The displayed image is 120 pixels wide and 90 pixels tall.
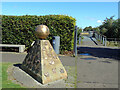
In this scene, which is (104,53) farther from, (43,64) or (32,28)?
(43,64)

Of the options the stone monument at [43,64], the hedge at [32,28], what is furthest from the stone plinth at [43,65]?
the hedge at [32,28]

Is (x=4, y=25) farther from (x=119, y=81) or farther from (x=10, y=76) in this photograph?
(x=119, y=81)

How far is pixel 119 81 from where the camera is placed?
4.07 m

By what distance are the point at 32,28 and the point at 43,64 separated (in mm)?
6145

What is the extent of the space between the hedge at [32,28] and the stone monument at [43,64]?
486 cm

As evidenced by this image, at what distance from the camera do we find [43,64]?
396 cm

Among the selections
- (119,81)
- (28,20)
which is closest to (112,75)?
(119,81)

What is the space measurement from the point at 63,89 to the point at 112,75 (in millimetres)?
2225

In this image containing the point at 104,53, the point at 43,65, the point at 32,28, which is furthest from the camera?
the point at 104,53

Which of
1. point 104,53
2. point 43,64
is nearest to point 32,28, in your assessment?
point 104,53

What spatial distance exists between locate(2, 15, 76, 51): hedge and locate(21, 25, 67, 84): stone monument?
486 cm

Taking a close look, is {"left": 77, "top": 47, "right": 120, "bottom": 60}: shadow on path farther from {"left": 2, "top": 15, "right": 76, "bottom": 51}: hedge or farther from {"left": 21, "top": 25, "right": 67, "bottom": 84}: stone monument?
{"left": 21, "top": 25, "right": 67, "bottom": 84}: stone monument

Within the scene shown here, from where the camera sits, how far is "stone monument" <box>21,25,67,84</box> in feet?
12.6

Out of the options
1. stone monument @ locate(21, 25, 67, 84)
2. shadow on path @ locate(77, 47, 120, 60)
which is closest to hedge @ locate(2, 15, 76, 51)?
shadow on path @ locate(77, 47, 120, 60)
